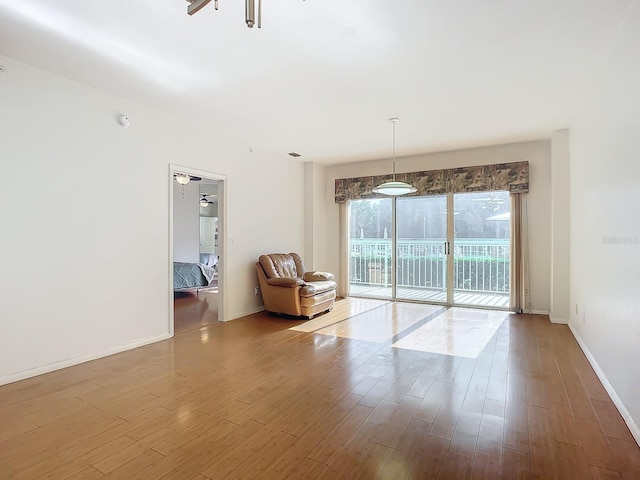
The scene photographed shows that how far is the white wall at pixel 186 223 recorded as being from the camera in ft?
27.8

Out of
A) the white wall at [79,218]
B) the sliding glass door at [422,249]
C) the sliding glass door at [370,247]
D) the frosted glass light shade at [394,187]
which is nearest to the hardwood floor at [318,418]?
the white wall at [79,218]

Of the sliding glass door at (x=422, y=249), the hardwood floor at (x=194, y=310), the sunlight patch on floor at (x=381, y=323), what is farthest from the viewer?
the sliding glass door at (x=422, y=249)

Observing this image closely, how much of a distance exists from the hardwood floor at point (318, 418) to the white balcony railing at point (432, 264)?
2283mm

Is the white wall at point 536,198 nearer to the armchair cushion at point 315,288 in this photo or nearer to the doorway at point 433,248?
the doorway at point 433,248

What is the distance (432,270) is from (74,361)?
5.42m

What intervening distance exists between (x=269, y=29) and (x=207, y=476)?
281cm

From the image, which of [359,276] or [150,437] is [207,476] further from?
Result: [359,276]

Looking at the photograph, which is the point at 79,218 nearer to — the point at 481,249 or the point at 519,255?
the point at 481,249

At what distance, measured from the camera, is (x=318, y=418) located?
2.34 meters

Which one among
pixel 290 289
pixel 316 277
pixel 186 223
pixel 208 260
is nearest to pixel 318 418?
pixel 290 289

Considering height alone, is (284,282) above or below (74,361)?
above

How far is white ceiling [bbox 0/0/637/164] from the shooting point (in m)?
2.27

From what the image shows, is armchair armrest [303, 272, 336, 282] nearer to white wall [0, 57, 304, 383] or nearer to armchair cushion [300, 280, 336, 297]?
armchair cushion [300, 280, 336, 297]

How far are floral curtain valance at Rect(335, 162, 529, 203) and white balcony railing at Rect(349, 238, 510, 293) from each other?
899 millimetres
